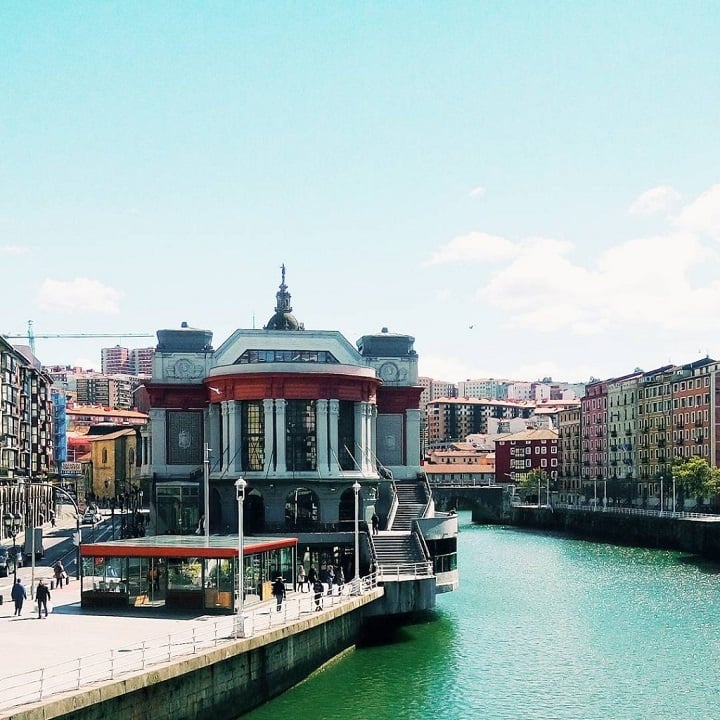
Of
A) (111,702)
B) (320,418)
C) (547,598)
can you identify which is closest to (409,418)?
(320,418)

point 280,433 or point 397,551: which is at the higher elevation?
point 280,433

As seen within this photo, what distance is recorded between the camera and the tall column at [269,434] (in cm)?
7506

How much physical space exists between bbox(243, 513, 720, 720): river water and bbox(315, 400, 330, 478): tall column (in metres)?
12.0

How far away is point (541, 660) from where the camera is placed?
51.3 meters

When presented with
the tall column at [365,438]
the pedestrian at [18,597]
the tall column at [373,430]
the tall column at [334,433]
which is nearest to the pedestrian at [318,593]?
the pedestrian at [18,597]

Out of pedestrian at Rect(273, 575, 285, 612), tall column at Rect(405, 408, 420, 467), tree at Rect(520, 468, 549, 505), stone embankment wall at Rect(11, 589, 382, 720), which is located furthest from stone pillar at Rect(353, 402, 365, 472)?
tree at Rect(520, 468, 549, 505)

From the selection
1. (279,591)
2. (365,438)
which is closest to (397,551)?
(279,591)

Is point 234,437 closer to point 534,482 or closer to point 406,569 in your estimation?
point 406,569

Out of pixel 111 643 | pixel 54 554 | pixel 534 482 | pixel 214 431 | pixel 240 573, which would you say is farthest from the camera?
pixel 534 482

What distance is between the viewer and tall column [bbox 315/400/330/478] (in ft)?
247

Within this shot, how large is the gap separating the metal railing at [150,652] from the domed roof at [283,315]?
149 feet

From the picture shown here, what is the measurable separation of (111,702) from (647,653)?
99.6ft

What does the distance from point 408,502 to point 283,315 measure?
879 inches

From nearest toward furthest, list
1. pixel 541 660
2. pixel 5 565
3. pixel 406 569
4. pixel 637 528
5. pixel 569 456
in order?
pixel 541 660 < pixel 406 569 < pixel 5 565 < pixel 637 528 < pixel 569 456
